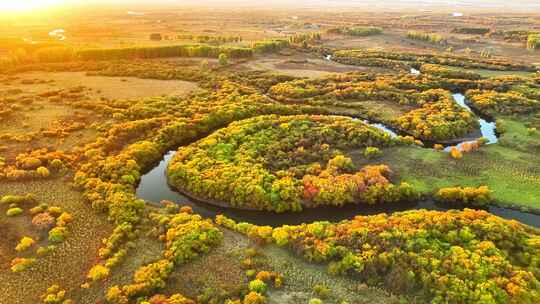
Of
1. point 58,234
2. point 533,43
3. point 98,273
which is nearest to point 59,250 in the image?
point 58,234

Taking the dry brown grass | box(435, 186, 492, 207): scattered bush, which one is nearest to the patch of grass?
box(435, 186, 492, 207): scattered bush

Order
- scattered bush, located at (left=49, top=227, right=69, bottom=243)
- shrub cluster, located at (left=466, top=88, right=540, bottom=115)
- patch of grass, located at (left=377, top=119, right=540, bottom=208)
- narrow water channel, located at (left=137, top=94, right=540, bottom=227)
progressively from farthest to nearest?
1. shrub cluster, located at (left=466, top=88, right=540, bottom=115)
2. patch of grass, located at (left=377, top=119, right=540, bottom=208)
3. narrow water channel, located at (left=137, top=94, right=540, bottom=227)
4. scattered bush, located at (left=49, top=227, right=69, bottom=243)

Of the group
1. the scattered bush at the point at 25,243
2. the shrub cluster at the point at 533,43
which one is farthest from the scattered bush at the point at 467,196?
the shrub cluster at the point at 533,43

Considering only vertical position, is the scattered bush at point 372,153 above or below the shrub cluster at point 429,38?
below

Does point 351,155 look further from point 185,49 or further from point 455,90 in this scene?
point 185,49

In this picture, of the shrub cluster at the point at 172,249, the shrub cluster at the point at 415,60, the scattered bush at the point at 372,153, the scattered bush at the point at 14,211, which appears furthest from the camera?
the shrub cluster at the point at 415,60

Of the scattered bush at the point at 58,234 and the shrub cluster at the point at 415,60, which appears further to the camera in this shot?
the shrub cluster at the point at 415,60

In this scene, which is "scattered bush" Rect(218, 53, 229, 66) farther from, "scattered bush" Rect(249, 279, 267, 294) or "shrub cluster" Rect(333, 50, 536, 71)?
"scattered bush" Rect(249, 279, 267, 294)

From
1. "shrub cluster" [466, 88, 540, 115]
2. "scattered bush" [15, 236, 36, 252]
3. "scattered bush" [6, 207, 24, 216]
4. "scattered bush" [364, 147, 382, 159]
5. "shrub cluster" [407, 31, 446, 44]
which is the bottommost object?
"scattered bush" [15, 236, 36, 252]

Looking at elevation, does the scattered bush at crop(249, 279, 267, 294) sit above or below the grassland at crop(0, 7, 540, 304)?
below

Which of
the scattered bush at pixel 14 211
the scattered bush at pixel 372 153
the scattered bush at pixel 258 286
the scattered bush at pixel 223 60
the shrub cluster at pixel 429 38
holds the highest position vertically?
the shrub cluster at pixel 429 38

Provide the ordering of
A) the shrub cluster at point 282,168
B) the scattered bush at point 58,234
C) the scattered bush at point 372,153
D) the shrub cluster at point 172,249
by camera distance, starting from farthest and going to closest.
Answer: the scattered bush at point 372,153
the shrub cluster at point 282,168
the scattered bush at point 58,234
the shrub cluster at point 172,249

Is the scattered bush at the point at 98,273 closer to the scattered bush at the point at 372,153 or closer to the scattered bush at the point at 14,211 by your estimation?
the scattered bush at the point at 14,211

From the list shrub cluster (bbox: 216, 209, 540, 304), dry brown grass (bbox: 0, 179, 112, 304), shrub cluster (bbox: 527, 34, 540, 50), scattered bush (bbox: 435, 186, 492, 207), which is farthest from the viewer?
shrub cluster (bbox: 527, 34, 540, 50)
